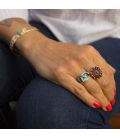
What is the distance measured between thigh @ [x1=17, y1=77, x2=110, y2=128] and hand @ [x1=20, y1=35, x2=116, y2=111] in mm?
17

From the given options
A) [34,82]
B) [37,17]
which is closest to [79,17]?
[37,17]

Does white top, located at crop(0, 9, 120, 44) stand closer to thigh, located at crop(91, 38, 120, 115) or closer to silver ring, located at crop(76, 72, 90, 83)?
thigh, located at crop(91, 38, 120, 115)

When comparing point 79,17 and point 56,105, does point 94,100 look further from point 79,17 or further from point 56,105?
point 79,17

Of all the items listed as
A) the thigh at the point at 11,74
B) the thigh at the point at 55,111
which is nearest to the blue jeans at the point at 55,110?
the thigh at the point at 55,111

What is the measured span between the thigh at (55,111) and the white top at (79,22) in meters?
0.23

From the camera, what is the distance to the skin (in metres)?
0.66

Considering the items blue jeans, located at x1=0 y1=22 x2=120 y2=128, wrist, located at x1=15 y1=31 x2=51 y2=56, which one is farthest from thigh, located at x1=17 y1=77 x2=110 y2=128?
wrist, located at x1=15 y1=31 x2=51 y2=56

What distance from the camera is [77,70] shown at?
667mm

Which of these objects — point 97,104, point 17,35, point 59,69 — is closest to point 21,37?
point 17,35

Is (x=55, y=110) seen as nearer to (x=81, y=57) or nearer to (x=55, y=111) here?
(x=55, y=111)

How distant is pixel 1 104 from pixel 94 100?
292 mm

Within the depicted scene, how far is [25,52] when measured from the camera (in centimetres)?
75

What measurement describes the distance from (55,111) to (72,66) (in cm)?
11

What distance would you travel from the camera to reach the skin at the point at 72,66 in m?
0.66
